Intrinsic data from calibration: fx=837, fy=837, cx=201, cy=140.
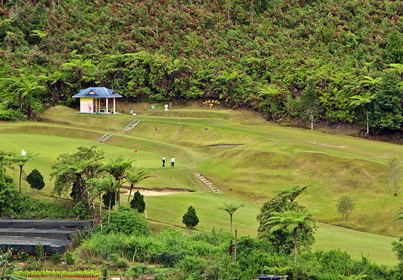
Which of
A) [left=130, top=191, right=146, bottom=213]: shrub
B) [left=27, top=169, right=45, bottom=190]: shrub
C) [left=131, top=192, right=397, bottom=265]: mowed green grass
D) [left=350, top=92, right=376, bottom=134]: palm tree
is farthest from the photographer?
[left=350, top=92, right=376, bottom=134]: palm tree

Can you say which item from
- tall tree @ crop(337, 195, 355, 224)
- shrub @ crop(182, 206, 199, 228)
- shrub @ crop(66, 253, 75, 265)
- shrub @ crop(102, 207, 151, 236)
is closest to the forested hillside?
tall tree @ crop(337, 195, 355, 224)

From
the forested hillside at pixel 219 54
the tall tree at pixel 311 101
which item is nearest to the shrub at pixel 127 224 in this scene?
the forested hillside at pixel 219 54

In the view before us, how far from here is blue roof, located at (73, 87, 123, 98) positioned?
312ft

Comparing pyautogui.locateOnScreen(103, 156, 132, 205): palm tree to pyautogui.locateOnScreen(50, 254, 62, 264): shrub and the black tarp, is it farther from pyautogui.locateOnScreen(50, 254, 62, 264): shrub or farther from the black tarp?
pyautogui.locateOnScreen(50, 254, 62, 264): shrub

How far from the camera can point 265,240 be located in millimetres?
47344

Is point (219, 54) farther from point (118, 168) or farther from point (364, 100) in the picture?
point (118, 168)

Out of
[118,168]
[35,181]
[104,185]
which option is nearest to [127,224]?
[104,185]

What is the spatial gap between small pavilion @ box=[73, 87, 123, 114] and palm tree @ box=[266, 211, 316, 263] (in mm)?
50704

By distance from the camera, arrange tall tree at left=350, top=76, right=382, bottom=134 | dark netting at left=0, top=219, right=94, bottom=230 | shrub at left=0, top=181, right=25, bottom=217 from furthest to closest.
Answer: tall tree at left=350, top=76, right=382, bottom=134 → shrub at left=0, top=181, right=25, bottom=217 → dark netting at left=0, top=219, right=94, bottom=230

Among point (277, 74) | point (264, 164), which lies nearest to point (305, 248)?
point (264, 164)

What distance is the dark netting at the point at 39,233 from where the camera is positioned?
156ft

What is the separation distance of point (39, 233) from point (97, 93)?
4669 centimetres

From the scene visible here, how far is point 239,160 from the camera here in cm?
7212

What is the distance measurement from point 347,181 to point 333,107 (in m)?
25.6
